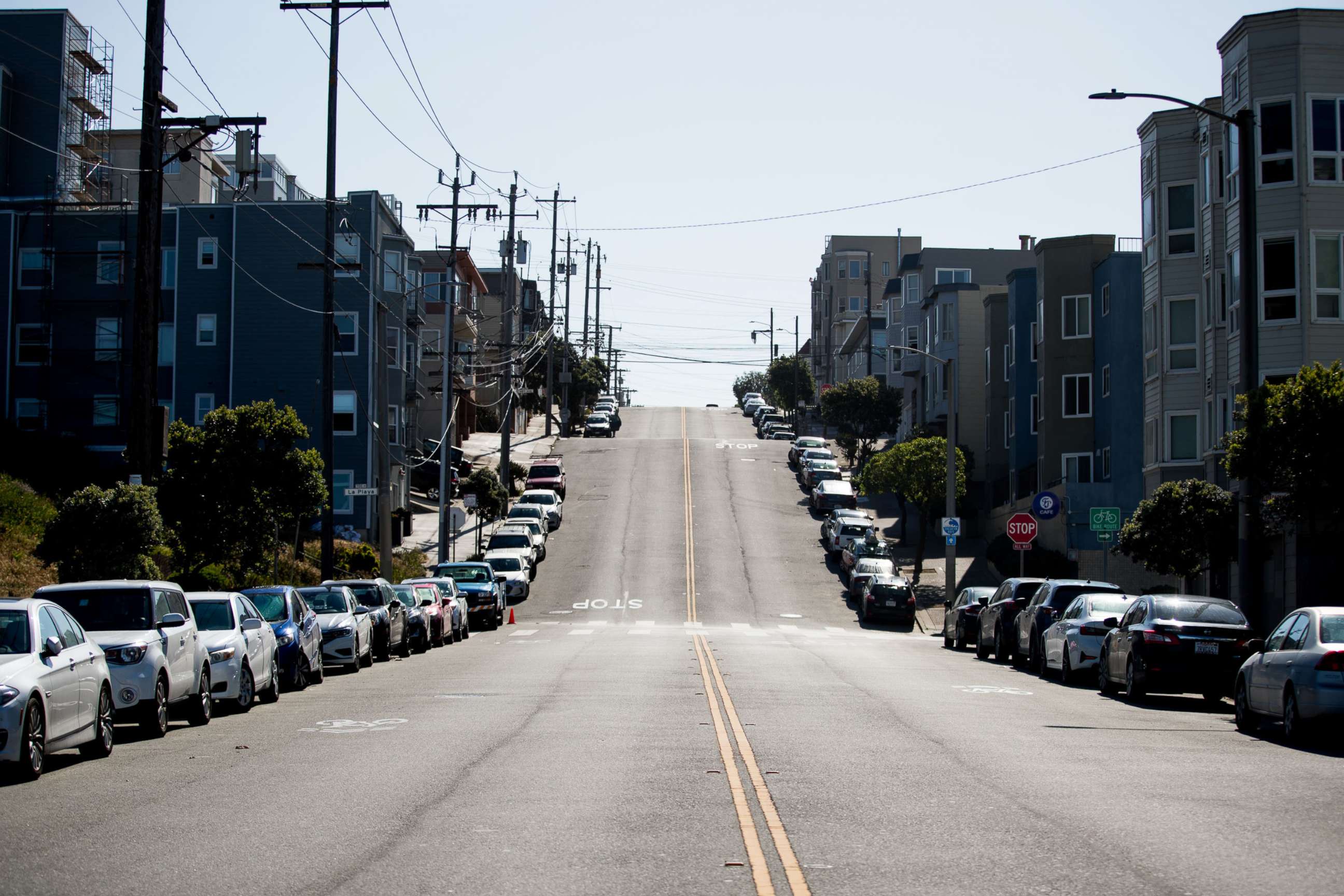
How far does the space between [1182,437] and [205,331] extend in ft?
131

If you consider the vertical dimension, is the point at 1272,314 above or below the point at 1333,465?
above

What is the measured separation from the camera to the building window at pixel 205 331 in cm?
6075

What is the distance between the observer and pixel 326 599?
2675 cm

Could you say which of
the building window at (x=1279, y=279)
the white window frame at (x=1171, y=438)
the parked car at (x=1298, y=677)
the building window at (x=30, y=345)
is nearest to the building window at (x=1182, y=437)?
the white window frame at (x=1171, y=438)

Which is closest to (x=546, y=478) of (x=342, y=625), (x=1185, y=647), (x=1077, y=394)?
(x=1077, y=394)

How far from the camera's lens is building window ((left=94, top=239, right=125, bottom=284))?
5888cm

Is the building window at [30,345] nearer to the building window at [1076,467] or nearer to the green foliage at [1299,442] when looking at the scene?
the building window at [1076,467]

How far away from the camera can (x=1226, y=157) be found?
3362 centimetres

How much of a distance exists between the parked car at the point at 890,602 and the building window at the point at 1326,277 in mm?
15849

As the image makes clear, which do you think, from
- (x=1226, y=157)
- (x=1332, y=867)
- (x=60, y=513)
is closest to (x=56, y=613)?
(x=60, y=513)

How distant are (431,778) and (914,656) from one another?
764 inches

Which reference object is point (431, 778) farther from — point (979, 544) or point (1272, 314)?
point (979, 544)

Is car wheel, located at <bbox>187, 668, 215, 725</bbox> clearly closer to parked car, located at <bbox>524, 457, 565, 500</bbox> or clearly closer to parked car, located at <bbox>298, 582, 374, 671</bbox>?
parked car, located at <bbox>298, 582, 374, 671</bbox>

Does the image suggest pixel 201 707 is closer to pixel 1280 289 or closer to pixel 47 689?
pixel 47 689
